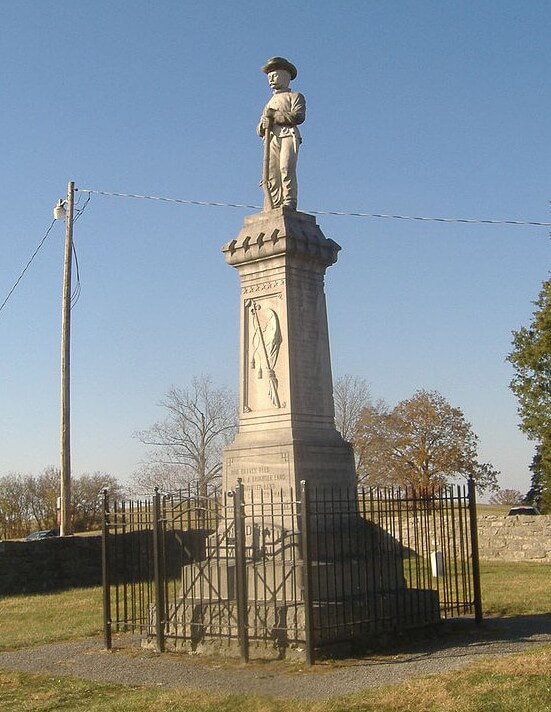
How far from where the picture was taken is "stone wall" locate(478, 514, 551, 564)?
24.0 m

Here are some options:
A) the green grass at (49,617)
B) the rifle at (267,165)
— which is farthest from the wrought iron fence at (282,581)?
the rifle at (267,165)

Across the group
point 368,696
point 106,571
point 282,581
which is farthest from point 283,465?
point 368,696

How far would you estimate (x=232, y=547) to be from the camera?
11039 millimetres

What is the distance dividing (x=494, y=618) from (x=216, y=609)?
436 centimetres

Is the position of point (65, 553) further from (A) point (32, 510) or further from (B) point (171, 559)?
(A) point (32, 510)

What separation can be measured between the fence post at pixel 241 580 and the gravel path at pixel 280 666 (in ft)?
0.79

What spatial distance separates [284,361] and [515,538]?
14.6 meters

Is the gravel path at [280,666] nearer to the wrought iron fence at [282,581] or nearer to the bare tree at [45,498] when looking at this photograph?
the wrought iron fence at [282,581]

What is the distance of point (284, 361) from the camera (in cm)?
1196

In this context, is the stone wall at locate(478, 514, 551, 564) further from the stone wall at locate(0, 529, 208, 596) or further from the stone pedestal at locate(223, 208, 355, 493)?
the stone pedestal at locate(223, 208, 355, 493)

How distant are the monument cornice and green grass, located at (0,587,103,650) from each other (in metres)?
5.66

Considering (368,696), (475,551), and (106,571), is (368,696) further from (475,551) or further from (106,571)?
(475,551)

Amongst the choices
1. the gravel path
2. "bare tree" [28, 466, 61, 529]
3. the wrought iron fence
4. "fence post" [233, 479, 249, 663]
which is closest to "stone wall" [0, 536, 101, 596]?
the gravel path

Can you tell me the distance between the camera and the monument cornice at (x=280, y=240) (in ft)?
39.7
